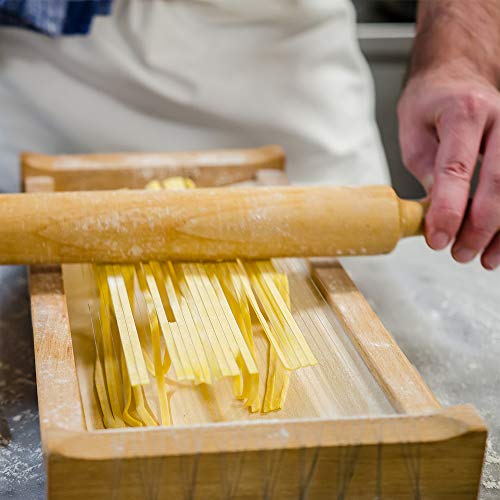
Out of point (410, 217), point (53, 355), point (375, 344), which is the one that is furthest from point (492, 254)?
point (53, 355)

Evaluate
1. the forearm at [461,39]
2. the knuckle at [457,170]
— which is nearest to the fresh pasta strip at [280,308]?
the knuckle at [457,170]

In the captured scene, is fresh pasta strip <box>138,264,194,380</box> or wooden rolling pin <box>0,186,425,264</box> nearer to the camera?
fresh pasta strip <box>138,264,194,380</box>

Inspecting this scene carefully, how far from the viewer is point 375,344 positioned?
731 mm

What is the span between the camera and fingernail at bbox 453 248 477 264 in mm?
906

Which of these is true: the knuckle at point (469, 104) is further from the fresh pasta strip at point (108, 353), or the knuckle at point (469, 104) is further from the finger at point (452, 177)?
the fresh pasta strip at point (108, 353)

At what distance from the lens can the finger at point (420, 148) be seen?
1.01m

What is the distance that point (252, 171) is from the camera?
1166 mm

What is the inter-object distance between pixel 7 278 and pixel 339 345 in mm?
483

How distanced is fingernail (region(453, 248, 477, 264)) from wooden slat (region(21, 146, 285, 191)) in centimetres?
34

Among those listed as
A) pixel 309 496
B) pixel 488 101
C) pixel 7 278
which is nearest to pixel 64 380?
pixel 309 496

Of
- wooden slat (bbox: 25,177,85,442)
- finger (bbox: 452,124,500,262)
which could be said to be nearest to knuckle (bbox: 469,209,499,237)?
finger (bbox: 452,124,500,262)

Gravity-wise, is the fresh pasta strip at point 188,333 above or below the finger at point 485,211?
below

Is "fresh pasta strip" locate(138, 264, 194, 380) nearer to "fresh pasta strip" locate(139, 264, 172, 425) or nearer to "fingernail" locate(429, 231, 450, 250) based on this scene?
"fresh pasta strip" locate(139, 264, 172, 425)

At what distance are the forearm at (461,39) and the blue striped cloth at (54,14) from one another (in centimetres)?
45
